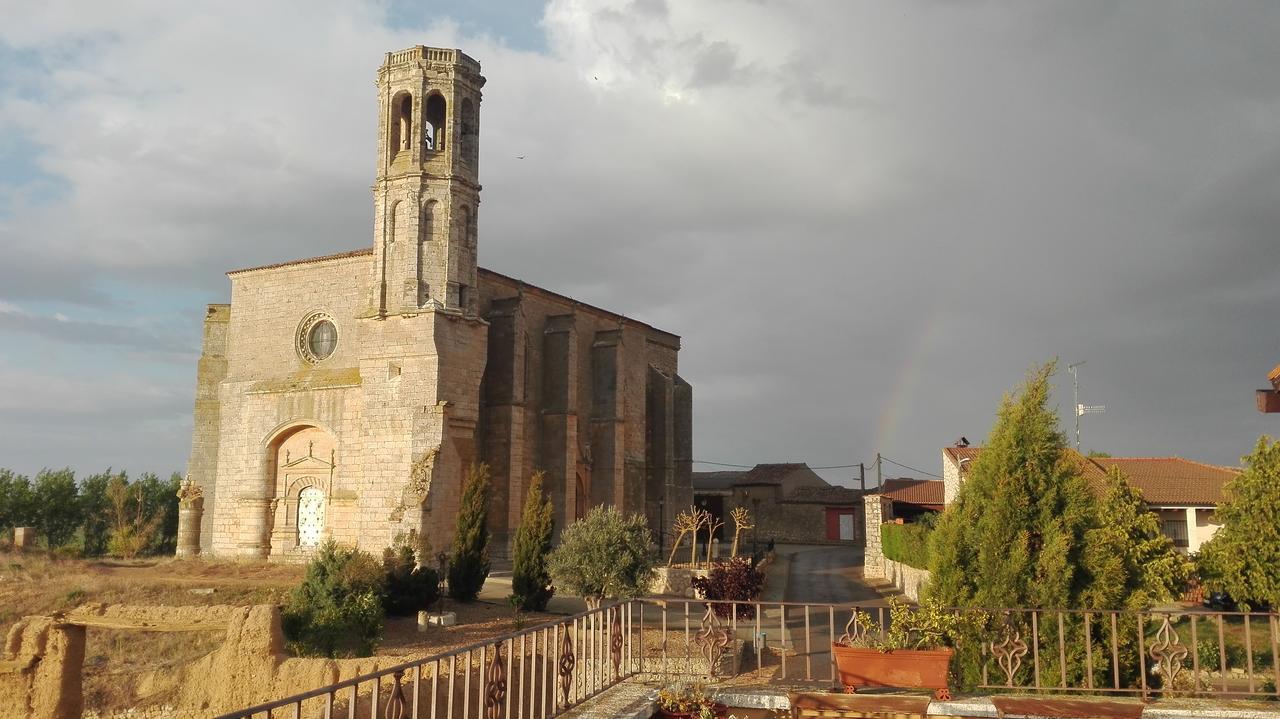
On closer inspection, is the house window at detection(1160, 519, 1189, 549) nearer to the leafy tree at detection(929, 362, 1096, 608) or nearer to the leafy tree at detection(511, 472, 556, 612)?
the leafy tree at detection(511, 472, 556, 612)

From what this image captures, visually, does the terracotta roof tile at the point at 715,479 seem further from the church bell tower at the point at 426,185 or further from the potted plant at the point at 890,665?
the potted plant at the point at 890,665

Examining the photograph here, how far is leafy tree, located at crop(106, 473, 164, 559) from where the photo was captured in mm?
35281

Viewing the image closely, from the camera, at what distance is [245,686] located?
51.9 ft

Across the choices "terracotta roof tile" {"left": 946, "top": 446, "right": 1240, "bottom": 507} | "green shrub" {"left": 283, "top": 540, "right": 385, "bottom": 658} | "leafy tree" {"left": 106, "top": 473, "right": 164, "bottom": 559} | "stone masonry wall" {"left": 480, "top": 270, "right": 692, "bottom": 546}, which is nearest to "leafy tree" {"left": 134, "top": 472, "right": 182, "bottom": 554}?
"leafy tree" {"left": 106, "top": 473, "right": 164, "bottom": 559}

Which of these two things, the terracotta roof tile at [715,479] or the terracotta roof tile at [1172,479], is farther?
the terracotta roof tile at [715,479]

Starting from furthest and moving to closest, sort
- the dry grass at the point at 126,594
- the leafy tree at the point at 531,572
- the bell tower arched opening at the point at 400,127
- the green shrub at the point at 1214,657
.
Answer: the bell tower arched opening at the point at 400,127, the leafy tree at the point at 531,572, the dry grass at the point at 126,594, the green shrub at the point at 1214,657

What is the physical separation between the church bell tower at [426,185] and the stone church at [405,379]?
0.17 ft

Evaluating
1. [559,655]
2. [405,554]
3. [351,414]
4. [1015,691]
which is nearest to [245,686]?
[405,554]

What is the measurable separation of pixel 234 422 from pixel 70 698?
16563mm

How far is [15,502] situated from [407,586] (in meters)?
30.8

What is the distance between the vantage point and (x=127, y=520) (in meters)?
43.3

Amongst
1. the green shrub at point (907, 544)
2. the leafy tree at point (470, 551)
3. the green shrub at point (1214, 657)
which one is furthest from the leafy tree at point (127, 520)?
the green shrub at point (1214, 657)

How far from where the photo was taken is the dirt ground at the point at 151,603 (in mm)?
19344

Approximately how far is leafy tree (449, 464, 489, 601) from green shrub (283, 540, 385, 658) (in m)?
3.98
